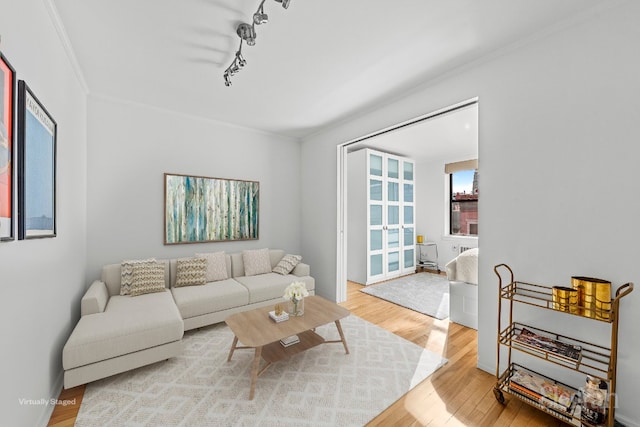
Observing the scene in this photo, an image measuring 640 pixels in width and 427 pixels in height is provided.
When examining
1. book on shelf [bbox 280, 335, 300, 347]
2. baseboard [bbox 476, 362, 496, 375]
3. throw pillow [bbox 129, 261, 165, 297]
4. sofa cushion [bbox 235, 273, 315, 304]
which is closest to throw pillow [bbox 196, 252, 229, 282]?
sofa cushion [bbox 235, 273, 315, 304]

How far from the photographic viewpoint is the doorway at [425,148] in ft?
11.2

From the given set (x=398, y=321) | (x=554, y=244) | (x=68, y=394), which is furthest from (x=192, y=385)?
(x=554, y=244)

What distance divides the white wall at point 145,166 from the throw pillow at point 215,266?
0.35m

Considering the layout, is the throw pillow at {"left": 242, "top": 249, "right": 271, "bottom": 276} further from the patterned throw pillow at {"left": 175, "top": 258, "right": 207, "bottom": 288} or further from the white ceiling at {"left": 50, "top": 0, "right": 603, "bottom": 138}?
the white ceiling at {"left": 50, "top": 0, "right": 603, "bottom": 138}

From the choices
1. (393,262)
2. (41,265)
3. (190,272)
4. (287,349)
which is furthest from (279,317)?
(393,262)

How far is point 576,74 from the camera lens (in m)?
1.79

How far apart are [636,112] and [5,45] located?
3.49 meters

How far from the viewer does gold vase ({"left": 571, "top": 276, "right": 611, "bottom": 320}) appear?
1.55 metres

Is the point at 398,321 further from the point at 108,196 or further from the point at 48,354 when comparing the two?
the point at 108,196

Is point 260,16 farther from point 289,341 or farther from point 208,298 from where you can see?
point 208,298

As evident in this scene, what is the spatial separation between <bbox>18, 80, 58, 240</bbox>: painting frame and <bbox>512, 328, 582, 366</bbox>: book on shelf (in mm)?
3186

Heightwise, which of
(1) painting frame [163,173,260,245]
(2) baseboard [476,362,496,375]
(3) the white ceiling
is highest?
(3) the white ceiling

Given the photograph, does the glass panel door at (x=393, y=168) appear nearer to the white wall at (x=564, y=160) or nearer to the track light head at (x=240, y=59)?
the white wall at (x=564, y=160)

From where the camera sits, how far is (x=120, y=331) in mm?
2064
